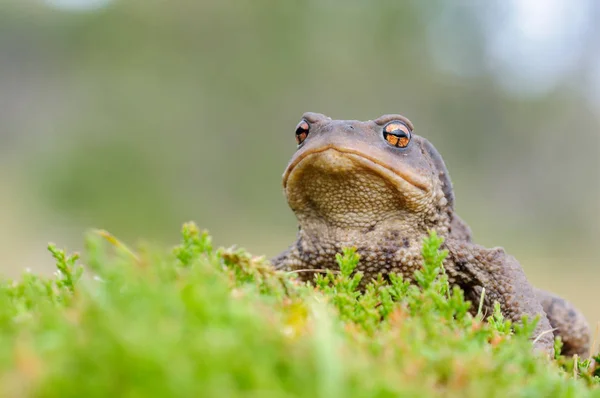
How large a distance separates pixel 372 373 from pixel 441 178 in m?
1.96

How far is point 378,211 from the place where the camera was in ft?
8.60

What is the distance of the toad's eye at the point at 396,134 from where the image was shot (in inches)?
103

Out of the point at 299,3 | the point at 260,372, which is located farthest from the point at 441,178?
the point at 299,3

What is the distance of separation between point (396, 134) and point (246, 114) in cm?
1716

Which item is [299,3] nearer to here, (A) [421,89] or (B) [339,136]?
(A) [421,89]

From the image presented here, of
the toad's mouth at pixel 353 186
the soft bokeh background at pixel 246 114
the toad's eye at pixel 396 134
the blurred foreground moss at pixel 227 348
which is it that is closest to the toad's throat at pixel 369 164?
the toad's mouth at pixel 353 186

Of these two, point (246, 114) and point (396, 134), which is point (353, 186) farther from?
point (246, 114)

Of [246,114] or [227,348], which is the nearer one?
[227,348]

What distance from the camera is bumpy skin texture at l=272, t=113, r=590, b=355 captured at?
2479 mm

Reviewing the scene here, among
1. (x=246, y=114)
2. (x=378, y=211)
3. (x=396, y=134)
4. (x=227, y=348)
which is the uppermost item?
(x=246, y=114)

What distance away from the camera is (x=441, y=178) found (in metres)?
2.80

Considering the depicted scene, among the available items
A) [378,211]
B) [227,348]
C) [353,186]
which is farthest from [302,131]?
[227,348]

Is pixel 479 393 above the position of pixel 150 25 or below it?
below

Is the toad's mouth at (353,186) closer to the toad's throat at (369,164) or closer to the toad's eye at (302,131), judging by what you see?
the toad's throat at (369,164)
